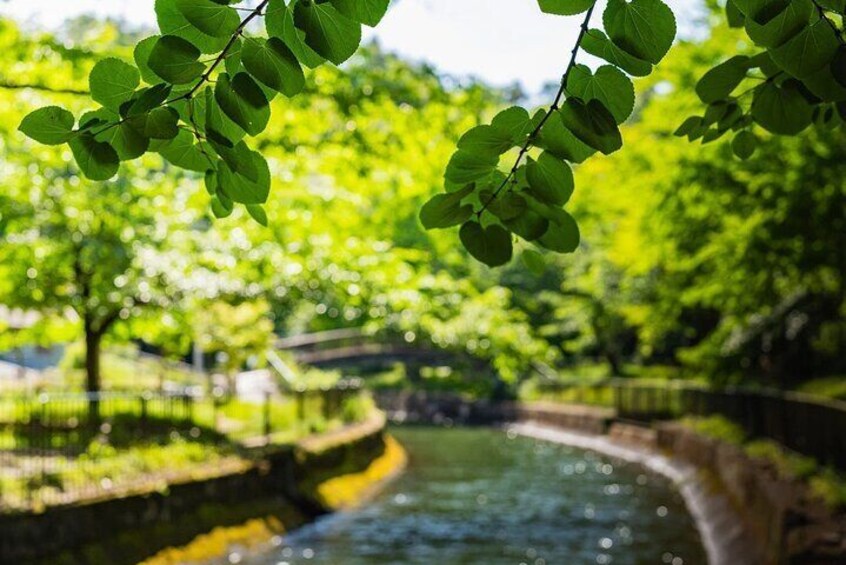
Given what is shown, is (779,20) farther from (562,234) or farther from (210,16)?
(210,16)

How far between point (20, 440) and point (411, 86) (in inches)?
342

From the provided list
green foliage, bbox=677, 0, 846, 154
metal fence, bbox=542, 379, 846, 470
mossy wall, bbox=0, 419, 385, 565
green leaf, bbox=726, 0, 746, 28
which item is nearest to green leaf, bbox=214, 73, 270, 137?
green foliage, bbox=677, 0, 846, 154

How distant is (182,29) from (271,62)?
0.14m

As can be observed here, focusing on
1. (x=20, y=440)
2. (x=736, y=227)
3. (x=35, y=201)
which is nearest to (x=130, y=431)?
(x=20, y=440)

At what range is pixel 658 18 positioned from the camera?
5.44 feet

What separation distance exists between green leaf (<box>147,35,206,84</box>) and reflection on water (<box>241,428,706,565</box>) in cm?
1239

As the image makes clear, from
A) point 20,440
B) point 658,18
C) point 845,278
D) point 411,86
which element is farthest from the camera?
point 20,440

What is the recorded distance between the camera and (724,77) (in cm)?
218

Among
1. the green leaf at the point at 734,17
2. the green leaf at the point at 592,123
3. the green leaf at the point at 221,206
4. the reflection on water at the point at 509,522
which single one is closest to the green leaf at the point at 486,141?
the green leaf at the point at 592,123

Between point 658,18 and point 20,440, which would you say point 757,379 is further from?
point 658,18

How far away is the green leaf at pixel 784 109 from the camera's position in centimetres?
212

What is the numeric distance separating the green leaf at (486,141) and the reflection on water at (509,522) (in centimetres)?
1229

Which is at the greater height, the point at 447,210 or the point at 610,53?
the point at 610,53


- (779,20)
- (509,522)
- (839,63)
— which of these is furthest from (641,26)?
(509,522)
